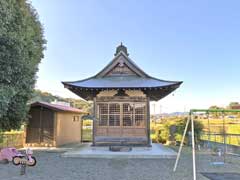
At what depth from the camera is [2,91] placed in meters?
7.25

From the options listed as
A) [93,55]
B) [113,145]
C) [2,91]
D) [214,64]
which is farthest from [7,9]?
[214,64]

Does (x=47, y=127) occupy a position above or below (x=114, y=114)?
below

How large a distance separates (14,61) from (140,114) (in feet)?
21.3

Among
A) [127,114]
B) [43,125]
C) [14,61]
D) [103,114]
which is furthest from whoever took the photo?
[43,125]

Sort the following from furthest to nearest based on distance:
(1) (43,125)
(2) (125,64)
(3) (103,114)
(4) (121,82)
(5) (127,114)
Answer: (1) (43,125) → (2) (125,64) → (4) (121,82) → (3) (103,114) → (5) (127,114)

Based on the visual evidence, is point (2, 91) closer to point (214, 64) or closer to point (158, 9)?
point (158, 9)

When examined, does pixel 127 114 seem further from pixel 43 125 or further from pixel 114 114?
pixel 43 125

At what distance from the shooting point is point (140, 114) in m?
11.7

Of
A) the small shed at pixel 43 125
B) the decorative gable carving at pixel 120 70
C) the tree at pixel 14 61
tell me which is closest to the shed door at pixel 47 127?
the small shed at pixel 43 125

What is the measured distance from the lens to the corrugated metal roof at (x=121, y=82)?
1141 cm

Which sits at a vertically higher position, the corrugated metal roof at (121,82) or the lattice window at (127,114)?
the corrugated metal roof at (121,82)

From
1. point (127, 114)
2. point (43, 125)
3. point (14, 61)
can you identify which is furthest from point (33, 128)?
point (14, 61)

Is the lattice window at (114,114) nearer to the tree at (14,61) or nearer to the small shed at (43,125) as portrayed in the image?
the small shed at (43,125)

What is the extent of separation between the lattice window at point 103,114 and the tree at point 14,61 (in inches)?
139
